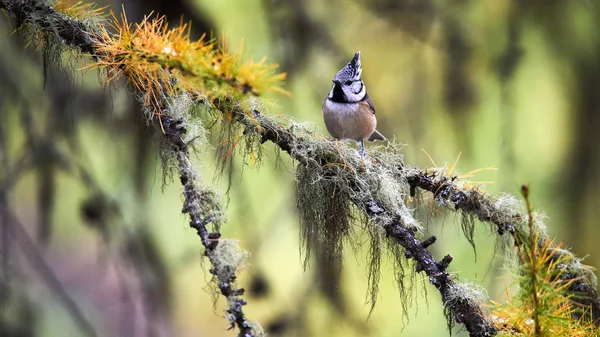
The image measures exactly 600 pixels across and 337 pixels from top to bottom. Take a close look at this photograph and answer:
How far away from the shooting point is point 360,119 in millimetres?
1324

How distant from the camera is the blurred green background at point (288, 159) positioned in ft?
5.36

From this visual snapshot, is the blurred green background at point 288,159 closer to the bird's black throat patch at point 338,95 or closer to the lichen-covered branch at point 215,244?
the bird's black throat patch at point 338,95

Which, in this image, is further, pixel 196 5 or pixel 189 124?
pixel 196 5

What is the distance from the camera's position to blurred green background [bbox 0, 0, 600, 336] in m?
1.63

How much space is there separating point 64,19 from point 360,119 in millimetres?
741

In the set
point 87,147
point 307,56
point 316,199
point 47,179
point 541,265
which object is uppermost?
point 307,56

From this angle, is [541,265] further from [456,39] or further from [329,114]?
[456,39]

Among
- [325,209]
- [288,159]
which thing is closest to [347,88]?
[288,159]

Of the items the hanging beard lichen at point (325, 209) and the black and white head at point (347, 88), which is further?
the black and white head at point (347, 88)

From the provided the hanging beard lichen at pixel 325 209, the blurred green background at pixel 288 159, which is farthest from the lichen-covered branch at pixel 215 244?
the blurred green background at pixel 288 159

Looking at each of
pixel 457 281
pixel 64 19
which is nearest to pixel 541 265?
pixel 457 281

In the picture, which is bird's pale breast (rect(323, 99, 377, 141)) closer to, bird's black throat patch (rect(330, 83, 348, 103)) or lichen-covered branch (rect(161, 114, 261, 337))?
bird's black throat patch (rect(330, 83, 348, 103))

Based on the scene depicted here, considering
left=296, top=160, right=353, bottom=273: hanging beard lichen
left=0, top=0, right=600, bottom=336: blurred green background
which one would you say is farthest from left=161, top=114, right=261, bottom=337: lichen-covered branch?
left=0, top=0, right=600, bottom=336: blurred green background

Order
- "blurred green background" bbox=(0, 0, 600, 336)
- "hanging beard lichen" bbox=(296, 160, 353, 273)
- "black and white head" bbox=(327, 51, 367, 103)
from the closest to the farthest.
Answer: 1. "hanging beard lichen" bbox=(296, 160, 353, 273)
2. "black and white head" bbox=(327, 51, 367, 103)
3. "blurred green background" bbox=(0, 0, 600, 336)
